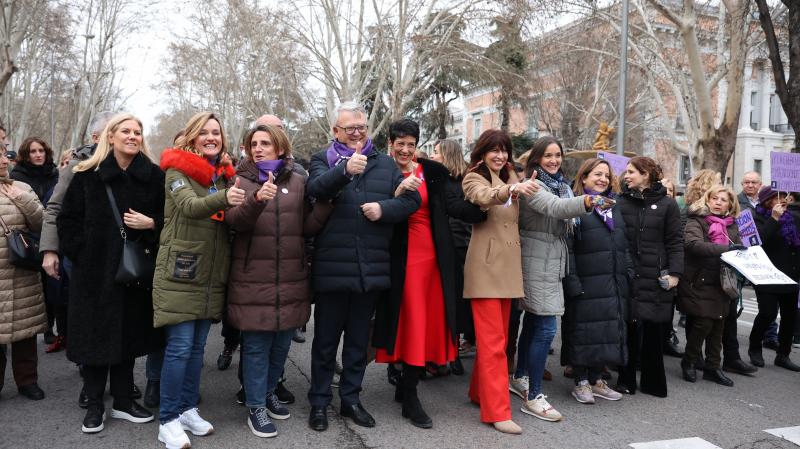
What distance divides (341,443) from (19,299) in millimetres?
2580

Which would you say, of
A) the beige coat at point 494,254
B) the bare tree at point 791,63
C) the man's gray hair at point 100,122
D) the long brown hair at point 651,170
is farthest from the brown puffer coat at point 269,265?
the bare tree at point 791,63

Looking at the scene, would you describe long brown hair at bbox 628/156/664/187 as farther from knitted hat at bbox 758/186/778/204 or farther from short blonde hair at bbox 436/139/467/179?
knitted hat at bbox 758/186/778/204

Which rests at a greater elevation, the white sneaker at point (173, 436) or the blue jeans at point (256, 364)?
the blue jeans at point (256, 364)

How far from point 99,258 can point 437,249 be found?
7.10 feet

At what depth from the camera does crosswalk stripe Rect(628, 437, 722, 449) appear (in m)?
4.11

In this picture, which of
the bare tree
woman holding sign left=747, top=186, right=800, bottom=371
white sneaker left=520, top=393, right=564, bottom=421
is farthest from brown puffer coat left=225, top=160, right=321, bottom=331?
the bare tree

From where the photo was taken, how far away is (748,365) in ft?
20.1

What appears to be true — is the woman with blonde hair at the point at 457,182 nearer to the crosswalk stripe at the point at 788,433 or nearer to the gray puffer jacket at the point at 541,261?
the gray puffer jacket at the point at 541,261

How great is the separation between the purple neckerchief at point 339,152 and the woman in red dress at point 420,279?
31cm

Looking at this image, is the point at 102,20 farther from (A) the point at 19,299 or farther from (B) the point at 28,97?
(A) the point at 19,299

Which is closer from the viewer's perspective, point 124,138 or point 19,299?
point 124,138

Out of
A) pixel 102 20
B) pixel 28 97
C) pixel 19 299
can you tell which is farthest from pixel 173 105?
pixel 19 299

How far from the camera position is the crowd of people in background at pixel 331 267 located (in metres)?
3.91

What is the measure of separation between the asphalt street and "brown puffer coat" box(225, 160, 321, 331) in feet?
2.59
